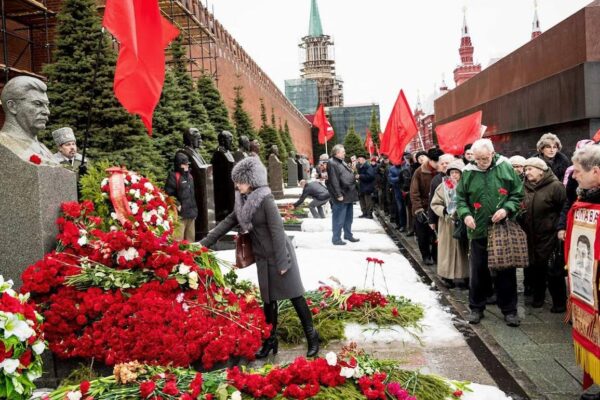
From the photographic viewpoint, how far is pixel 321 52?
12356 cm

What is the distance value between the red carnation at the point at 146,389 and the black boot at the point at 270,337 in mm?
1534

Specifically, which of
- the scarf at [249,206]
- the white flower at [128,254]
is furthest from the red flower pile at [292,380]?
the white flower at [128,254]

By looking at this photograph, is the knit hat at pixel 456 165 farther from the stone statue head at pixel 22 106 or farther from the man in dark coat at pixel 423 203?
the stone statue head at pixel 22 106

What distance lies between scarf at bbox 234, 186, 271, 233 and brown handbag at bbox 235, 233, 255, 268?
87 mm

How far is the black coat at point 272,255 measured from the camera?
Result: 443 cm

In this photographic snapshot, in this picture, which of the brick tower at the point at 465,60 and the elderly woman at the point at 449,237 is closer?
the elderly woman at the point at 449,237

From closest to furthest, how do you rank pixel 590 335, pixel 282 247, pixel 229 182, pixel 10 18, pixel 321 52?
pixel 590 335, pixel 282 247, pixel 229 182, pixel 10 18, pixel 321 52

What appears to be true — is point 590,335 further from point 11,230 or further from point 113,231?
point 11,230

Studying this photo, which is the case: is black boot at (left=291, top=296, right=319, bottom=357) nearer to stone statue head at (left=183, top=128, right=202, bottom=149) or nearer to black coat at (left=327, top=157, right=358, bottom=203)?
stone statue head at (left=183, top=128, right=202, bottom=149)

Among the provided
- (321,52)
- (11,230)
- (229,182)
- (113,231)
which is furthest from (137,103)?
(321,52)

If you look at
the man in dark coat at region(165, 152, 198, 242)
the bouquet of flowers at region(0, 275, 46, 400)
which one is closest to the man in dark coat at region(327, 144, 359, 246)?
the man in dark coat at region(165, 152, 198, 242)

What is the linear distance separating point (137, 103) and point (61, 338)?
2338 millimetres

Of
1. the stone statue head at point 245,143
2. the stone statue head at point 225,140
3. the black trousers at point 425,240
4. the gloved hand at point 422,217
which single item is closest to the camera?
the gloved hand at point 422,217

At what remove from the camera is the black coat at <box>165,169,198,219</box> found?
8.73 m
